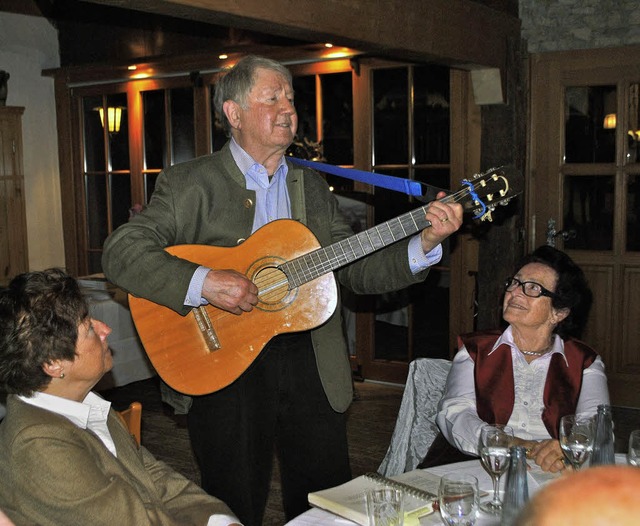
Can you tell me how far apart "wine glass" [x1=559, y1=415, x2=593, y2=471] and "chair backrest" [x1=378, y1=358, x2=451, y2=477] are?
928 millimetres

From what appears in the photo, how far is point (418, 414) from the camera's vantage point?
8.86 feet

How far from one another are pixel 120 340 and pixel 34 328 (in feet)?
10.5

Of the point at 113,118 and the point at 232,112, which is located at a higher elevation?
the point at 113,118

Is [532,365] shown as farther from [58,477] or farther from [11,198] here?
[11,198]

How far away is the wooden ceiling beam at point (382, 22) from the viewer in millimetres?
2670

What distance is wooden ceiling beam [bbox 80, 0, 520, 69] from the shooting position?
2670 mm

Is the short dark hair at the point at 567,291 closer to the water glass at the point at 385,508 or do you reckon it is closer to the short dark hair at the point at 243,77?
the short dark hair at the point at 243,77

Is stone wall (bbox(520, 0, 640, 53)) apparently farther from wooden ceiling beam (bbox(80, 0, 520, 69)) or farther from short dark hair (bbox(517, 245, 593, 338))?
short dark hair (bbox(517, 245, 593, 338))

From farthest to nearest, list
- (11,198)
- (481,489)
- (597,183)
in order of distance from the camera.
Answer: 1. (11,198)
2. (597,183)
3. (481,489)

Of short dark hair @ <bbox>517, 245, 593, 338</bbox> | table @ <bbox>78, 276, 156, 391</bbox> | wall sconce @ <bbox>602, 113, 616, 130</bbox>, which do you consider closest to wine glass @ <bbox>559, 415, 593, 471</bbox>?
short dark hair @ <bbox>517, 245, 593, 338</bbox>

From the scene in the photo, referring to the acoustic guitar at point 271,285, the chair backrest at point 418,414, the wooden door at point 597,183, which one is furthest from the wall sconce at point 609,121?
the acoustic guitar at point 271,285

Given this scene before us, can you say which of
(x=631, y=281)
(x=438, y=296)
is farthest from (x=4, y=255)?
(x=631, y=281)

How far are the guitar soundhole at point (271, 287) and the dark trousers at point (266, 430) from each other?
0.11m

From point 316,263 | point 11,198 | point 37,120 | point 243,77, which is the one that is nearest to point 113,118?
point 37,120
